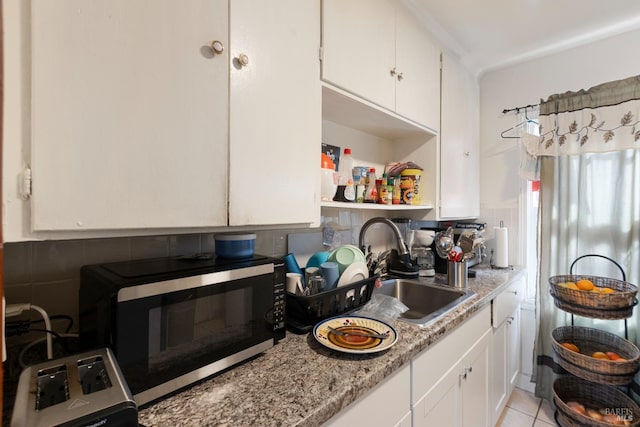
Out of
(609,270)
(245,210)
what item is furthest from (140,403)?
(609,270)

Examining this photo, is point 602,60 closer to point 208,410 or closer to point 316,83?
point 316,83

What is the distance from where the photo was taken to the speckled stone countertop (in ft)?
2.06

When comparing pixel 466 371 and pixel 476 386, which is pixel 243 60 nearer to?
pixel 466 371

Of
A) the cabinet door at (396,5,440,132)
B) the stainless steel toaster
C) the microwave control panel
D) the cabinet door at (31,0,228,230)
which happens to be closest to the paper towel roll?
the cabinet door at (396,5,440,132)

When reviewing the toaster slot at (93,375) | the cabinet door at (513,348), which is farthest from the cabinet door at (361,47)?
the cabinet door at (513,348)

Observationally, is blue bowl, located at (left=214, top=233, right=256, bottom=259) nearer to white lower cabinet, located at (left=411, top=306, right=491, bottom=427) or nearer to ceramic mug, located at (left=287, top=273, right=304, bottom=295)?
ceramic mug, located at (left=287, top=273, right=304, bottom=295)

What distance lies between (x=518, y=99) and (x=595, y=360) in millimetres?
1752

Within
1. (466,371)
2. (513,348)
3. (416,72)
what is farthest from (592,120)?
(466,371)

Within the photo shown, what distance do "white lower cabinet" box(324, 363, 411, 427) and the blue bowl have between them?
51 cm

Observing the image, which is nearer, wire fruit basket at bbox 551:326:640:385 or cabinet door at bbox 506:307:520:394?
wire fruit basket at bbox 551:326:640:385

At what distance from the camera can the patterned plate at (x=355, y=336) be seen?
90 cm

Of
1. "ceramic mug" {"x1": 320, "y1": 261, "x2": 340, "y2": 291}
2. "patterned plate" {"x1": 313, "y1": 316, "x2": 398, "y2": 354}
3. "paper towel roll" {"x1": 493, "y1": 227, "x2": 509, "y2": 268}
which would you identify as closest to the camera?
"patterned plate" {"x1": 313, "y1": 316, "x2": 398, "y2": 354}

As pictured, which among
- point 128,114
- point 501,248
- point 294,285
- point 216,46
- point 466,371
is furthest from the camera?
point 501,248

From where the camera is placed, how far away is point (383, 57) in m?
1.35
